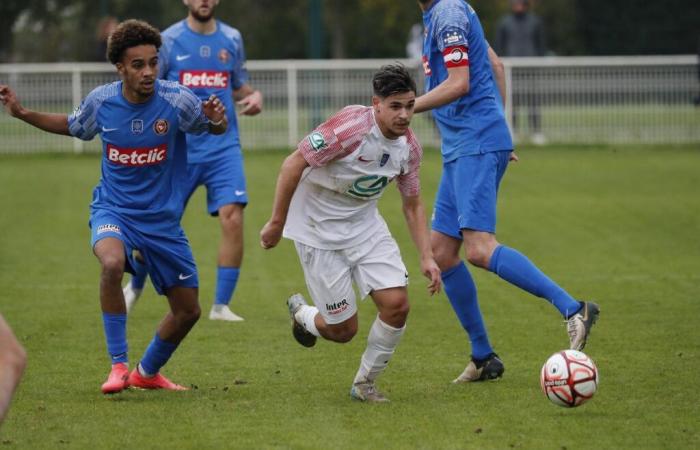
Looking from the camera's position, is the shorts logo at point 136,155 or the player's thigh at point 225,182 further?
the player's thigh at point 225,182

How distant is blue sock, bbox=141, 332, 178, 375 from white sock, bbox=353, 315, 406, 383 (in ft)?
3.33

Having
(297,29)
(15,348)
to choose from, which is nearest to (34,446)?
(15,348)

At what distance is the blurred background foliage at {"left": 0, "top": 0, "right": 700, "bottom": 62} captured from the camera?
26.5m

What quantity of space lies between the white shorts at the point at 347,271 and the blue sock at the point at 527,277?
597 millimetres

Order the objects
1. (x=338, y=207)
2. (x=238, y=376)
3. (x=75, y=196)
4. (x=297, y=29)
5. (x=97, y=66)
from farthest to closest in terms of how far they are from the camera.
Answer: (x=297, y=29), (x=97, y=66), (x=75, y=196), (x=238, y=376), (x=338, y=207)

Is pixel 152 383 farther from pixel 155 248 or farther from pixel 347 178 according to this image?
pixel 347 178

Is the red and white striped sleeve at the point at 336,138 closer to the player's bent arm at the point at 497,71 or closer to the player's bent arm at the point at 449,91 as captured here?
the player's bent arm at the point at 449,91

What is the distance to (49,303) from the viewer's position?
9.78 metres

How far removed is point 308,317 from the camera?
6926mm

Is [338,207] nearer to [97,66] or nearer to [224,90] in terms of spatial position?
[224,90]

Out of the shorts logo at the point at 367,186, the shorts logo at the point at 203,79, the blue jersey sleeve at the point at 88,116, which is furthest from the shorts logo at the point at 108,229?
the shorts logo at the point at 203,79

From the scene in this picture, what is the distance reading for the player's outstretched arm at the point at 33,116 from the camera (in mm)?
6699

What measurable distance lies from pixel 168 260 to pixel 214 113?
783mm

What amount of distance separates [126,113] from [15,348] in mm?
2408
